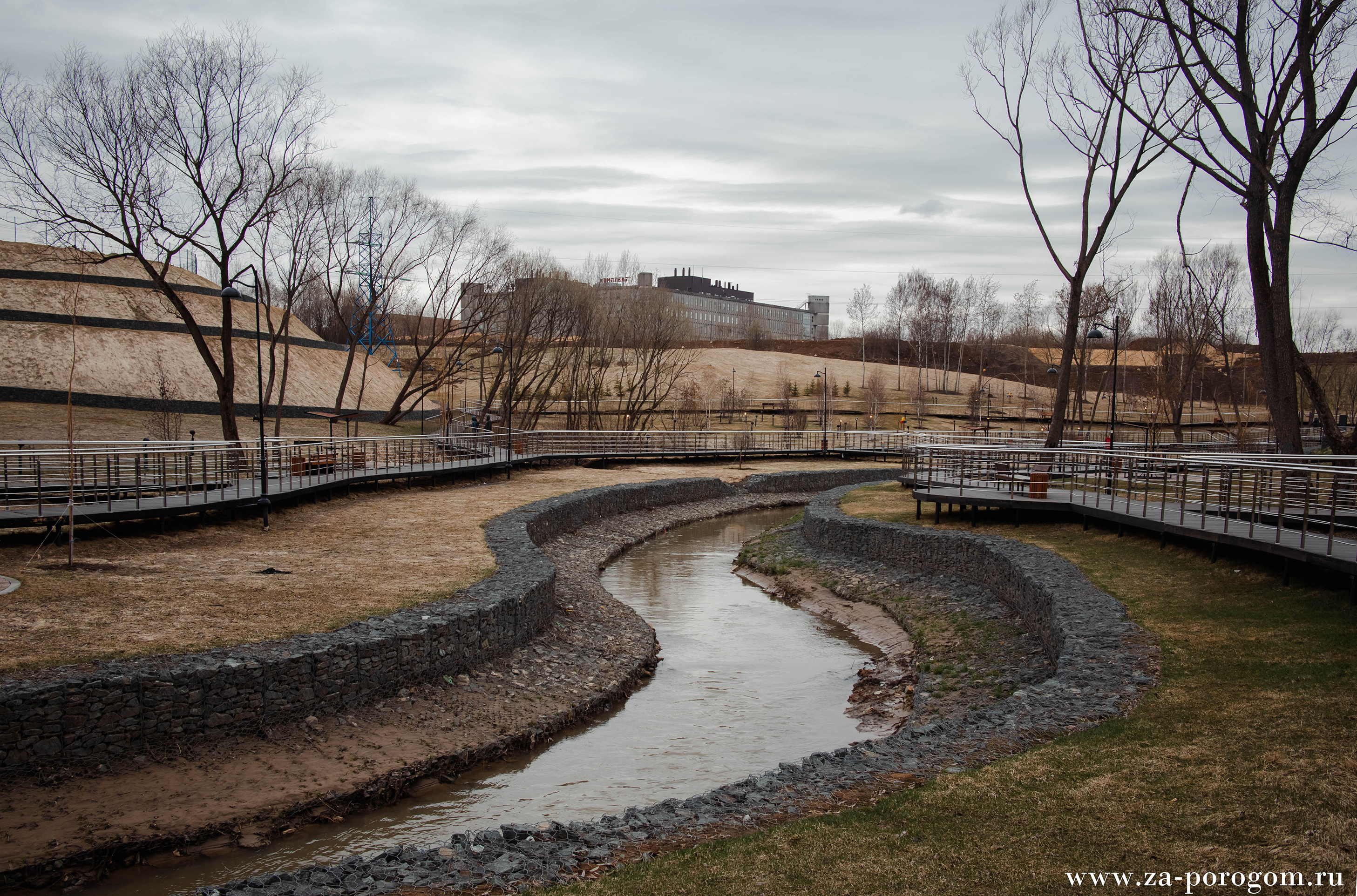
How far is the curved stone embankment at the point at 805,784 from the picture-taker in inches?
259

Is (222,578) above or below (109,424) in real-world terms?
below

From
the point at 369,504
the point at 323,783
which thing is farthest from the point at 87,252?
the point at 323,783

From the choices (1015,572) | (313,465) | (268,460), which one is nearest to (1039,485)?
(1015,572)

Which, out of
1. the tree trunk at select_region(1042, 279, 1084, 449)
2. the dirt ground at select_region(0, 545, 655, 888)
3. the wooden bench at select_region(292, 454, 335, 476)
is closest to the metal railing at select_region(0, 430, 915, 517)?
the wooden bench at select_region(292, 454, 335, 476)

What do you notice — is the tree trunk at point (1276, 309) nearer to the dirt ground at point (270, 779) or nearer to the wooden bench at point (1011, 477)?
the wooden bench at point (1011, 477)

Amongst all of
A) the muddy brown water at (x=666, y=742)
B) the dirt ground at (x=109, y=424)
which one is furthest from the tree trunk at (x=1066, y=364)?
the dirt ground at (x=109, y=424)

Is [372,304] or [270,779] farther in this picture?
[372,304]

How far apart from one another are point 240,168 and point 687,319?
38.2 meters

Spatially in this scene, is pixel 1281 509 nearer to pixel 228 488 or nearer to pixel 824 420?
pixel 228 488

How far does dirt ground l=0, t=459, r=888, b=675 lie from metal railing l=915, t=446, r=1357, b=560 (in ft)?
39.8

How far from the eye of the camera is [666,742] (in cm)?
1111

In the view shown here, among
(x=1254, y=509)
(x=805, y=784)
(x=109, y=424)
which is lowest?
(x=805, y=784)

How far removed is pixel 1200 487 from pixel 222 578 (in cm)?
1734

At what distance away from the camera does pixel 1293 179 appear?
698 inches
